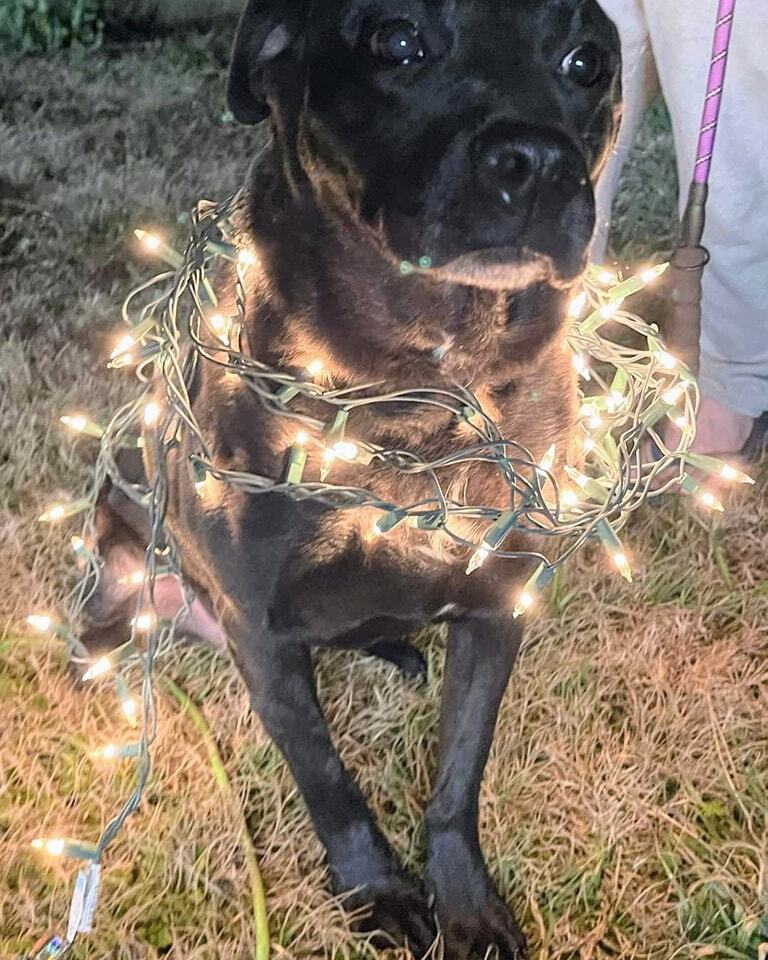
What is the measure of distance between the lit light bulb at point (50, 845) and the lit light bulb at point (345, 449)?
54 cm

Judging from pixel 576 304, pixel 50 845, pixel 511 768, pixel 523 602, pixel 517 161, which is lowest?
pixel 511 768

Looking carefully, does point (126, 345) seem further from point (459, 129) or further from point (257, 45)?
point (459, 129)

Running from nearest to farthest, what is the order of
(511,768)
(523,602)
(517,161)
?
(517,161) → (523,602) → (511,768)

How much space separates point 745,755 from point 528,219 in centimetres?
81

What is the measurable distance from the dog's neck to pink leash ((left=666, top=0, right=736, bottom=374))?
1.46 ft

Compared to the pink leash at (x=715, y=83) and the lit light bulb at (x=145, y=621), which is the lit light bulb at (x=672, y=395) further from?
the lit light bulb at (x=145, y=621)

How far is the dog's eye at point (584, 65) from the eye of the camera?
0.84 meters

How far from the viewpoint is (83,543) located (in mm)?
1245

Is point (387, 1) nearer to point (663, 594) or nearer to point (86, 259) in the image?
point (663, 594)

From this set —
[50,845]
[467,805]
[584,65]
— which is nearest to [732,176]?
[584,65]

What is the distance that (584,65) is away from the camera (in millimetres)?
851

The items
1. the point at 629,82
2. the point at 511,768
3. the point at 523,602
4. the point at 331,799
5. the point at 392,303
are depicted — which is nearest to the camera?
the point at 392,303

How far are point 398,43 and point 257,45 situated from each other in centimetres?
17

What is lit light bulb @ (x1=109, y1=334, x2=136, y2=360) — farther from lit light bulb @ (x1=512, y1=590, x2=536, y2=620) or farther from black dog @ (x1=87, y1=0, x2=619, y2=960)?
lit light bulb @ (x1=512, y1=590, x2=536, y2=620)
